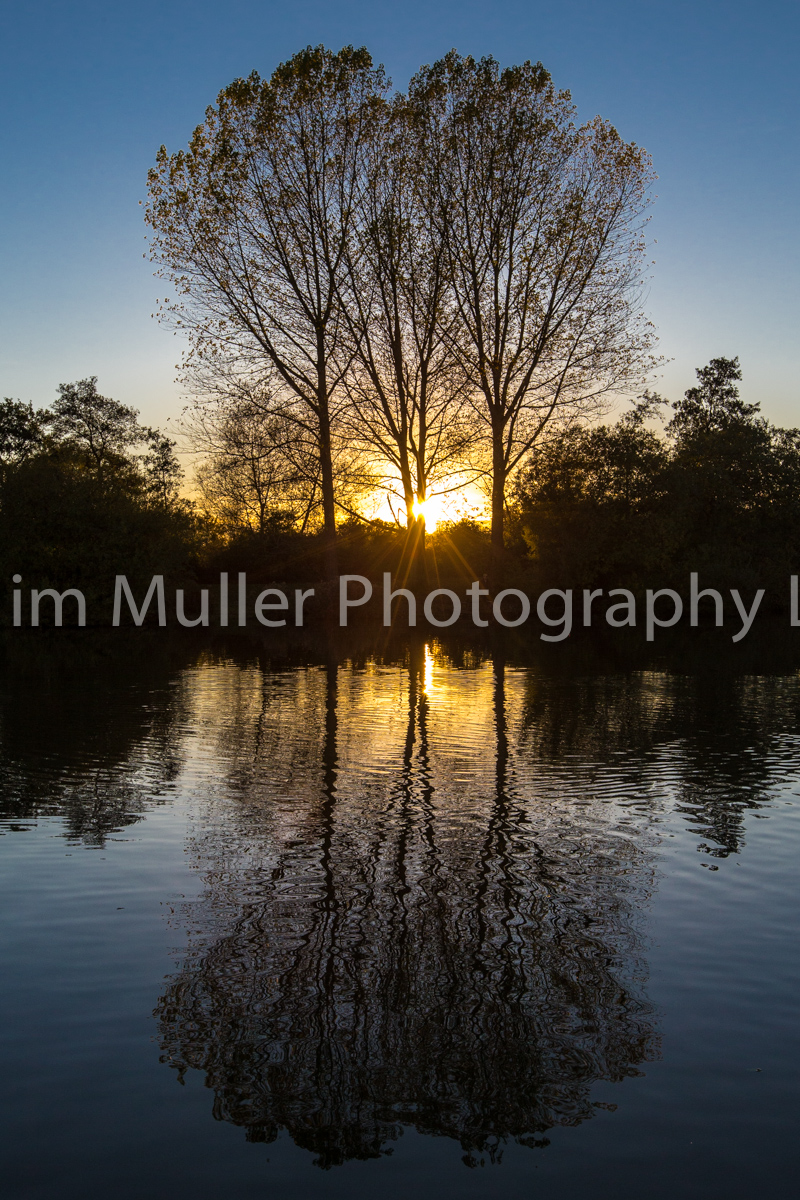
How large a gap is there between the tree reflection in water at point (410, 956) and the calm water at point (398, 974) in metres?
0.02

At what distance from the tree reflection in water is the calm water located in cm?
2

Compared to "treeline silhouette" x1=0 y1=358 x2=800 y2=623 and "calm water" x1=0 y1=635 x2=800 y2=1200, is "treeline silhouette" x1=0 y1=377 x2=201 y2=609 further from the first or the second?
"calm water" x1=0 y1=635 x2=800 y2=1200

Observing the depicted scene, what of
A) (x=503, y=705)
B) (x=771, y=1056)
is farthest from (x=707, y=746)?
(x=771, y=1056)

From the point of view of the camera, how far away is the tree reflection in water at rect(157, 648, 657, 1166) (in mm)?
4250

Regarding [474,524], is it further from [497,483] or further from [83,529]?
[83,529]

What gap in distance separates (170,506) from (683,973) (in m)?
42.1

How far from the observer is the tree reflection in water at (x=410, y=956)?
4.25 metres

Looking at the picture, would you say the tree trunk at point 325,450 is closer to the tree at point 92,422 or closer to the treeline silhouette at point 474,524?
the treeline silhouette at point 474,524

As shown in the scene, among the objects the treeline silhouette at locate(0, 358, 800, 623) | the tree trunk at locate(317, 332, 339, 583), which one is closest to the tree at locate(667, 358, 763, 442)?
the treeline silhouette at locate(0, 358, 800, 623)

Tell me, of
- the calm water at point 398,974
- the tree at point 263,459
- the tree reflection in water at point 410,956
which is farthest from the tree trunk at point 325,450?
the tree reflection in water at point 410,956

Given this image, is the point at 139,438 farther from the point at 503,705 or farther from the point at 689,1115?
the point at 689,1115

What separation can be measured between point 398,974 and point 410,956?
0.26 meters

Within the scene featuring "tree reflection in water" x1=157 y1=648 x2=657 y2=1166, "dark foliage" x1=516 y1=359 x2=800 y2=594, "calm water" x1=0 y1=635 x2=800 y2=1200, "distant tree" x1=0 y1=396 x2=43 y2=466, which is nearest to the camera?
"calm water" x1=0 y1=635 x2=800 y2=1200

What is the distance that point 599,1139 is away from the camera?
157 inches
